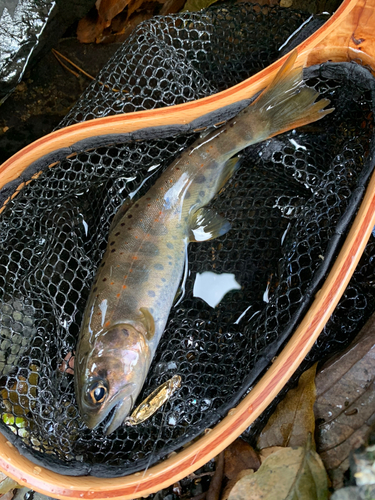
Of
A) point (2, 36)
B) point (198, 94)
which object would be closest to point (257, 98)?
point (198, 94)

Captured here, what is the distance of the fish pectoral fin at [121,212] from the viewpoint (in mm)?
2404

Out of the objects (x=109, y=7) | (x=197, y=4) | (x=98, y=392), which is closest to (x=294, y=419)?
(x=98, y=392)

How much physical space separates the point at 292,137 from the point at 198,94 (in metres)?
0.64

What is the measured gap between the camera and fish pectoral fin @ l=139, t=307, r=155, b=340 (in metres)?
2.20

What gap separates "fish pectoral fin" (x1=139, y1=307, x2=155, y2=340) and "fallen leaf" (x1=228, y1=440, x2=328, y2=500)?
0.97 m

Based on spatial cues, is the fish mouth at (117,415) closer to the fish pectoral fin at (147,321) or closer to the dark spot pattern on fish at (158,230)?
the fish pectoral fin at (147,321)

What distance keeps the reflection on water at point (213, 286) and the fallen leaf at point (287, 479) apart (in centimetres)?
95

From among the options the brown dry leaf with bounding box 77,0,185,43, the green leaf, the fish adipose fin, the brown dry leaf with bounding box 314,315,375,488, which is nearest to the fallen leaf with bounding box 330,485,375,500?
the brown dry leaf with bounding box 314,315,375,488

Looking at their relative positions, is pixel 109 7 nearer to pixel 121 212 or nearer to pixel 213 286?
pixel 121 212

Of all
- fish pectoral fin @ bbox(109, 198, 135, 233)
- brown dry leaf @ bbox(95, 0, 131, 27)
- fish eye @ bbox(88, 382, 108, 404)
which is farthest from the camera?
brown dry leaf @ bbox(95, 0, 131, 27)

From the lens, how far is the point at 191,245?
2543 mm

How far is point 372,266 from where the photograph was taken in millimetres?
2400

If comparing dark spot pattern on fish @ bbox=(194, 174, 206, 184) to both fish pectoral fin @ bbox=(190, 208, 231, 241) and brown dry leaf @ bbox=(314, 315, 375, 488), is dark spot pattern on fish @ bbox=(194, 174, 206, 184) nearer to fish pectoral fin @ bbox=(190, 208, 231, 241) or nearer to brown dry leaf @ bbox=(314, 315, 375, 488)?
fish pectoral fin @ bbox=(190, 208, 231, 241)

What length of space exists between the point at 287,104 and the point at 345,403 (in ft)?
5.58
